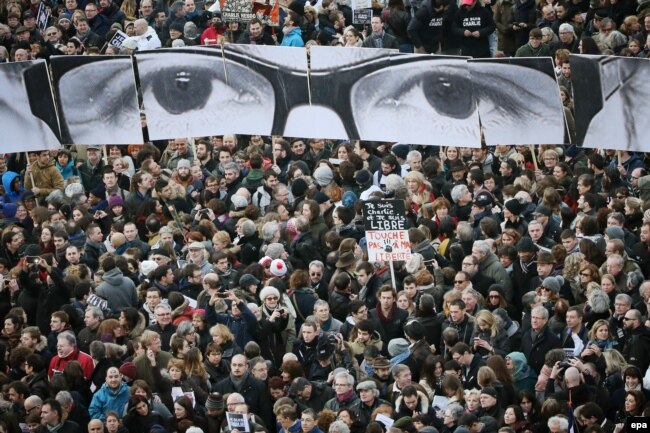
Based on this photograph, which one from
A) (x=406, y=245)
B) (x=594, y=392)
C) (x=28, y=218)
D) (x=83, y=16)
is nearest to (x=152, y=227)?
(x=28, y=218)

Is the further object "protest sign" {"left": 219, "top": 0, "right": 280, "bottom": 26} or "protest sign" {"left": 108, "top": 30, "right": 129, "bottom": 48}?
"protest sign" {"left": 108, "top": 30, "right": 129, "bottom": 48}

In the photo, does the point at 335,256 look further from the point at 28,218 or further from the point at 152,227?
the point at 28,218

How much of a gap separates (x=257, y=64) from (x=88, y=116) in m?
2.21

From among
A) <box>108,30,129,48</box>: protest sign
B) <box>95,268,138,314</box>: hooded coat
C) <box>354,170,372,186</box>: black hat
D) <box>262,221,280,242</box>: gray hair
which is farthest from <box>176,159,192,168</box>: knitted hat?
<box>108,30,129,48</box>: protest sign

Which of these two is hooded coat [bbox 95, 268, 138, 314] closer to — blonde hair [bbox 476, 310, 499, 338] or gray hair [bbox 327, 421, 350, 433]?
blonde hair [bbox 476, 310, 499, 338]

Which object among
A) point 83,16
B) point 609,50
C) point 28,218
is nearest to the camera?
point 28,218

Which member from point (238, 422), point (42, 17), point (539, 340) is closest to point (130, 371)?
point (238, 422)

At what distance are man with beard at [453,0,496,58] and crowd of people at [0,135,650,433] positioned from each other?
387 cm

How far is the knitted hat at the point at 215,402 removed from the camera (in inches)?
658

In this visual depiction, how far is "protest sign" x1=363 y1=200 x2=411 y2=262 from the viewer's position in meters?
18.8

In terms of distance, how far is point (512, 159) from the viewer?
2223cm

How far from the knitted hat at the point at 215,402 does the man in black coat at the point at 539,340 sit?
2892mm

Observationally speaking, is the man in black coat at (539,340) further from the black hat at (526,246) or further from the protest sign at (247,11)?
the protest sign at (247,11)

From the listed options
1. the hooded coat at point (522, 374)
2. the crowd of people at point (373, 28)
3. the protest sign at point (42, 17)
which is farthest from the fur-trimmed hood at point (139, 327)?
the protest sign at point (42, 17)
